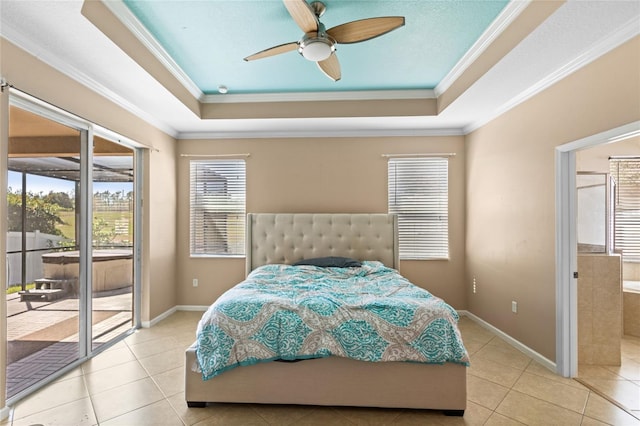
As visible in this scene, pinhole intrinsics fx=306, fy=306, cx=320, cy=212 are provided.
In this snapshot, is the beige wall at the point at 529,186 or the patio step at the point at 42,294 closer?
the beige wall at the point at 529,186

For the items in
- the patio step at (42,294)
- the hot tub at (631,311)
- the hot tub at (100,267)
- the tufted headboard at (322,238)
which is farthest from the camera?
the tufted headboard at (322,238)

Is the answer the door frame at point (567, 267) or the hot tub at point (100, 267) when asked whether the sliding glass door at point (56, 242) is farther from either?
the door frame at point (567, 267)

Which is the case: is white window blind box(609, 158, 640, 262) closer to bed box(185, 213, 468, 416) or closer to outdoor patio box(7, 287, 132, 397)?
bed box(185, 213, 468, 416)

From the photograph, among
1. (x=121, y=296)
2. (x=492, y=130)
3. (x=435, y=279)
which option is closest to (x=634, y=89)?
(x=492, y=130)

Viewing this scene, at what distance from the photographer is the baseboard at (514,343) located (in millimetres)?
2873

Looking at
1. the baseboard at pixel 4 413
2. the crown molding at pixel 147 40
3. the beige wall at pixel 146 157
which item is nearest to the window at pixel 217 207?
the beige wall at pixel 146 157

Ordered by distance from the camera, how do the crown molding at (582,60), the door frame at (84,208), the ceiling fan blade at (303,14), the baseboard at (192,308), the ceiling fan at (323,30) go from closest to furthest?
the ceiling fan blade at (303,14)
the ceiling fan at (323,30)
the crown molding at (582,60)
the door frame at (84,208)
the baseboard at (192,308)

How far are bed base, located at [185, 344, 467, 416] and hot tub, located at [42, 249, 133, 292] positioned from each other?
61.1 inches

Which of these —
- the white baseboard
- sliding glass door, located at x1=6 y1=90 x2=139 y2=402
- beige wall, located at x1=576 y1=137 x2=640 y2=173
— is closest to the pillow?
the white baseboard

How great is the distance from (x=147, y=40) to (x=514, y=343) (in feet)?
15.3

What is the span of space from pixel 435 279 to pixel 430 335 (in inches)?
96.2

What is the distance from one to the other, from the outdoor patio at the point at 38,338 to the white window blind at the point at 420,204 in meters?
3.90

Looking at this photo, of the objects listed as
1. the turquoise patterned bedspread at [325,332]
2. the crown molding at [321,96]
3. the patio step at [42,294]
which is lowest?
the turquoise patterned bedspread at [325,332]

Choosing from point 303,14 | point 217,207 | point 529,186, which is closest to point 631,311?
point 529,186
